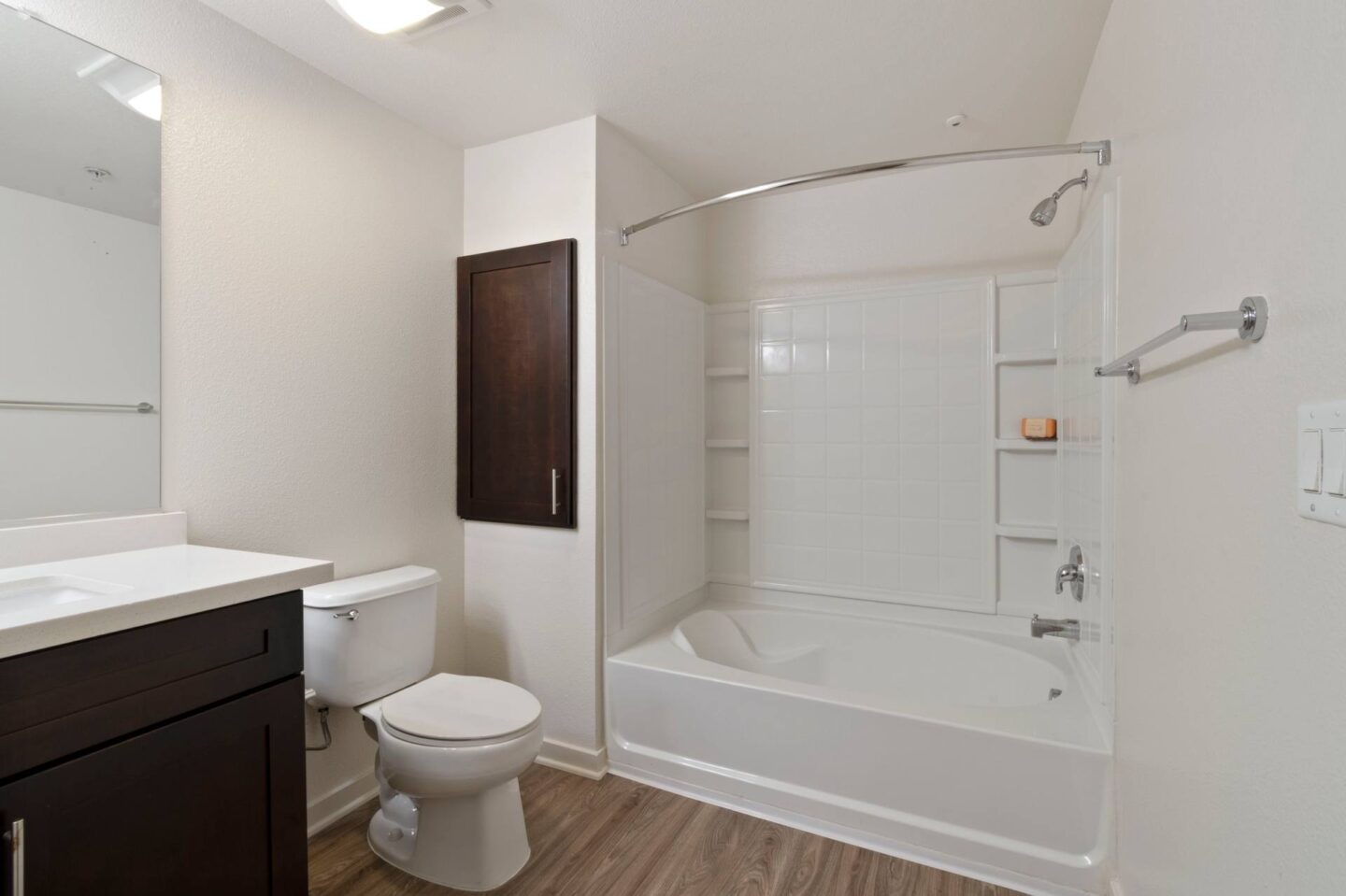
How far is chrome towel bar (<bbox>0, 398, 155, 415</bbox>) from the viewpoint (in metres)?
1.38

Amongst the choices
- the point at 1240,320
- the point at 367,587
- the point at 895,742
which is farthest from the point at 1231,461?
the point at 367,587

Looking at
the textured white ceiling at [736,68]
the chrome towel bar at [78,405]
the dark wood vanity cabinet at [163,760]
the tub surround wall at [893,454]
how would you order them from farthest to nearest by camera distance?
the tub surround wall at [893,454] < the textured white ceiling at [736,68] < the chrome towel bar at [78,405] < the dark wood vanity cabinet at [163,760]

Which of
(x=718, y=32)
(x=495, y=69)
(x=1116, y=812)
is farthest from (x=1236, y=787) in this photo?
(x=495, y=69)

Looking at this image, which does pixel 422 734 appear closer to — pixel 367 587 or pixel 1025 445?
pixel 367 587

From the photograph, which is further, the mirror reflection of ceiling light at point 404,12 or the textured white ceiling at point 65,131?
the mirror reflection of ceiling light at point 404,12

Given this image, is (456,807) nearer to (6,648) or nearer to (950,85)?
(6,648)

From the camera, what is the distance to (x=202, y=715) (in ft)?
3.78

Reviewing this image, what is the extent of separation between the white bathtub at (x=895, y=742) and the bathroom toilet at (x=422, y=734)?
601mm

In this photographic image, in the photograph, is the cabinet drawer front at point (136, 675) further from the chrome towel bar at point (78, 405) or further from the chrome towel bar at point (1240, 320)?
the chrome towel bar at point (1240, 320)

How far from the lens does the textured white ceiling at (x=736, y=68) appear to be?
173cm

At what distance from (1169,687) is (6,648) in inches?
76.2

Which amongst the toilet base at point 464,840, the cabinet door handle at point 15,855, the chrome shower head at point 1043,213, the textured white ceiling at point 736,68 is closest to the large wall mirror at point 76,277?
the textured white ceiling at point 736,68

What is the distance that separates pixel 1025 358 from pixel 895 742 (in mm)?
1556

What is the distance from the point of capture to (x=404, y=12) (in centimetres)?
166
